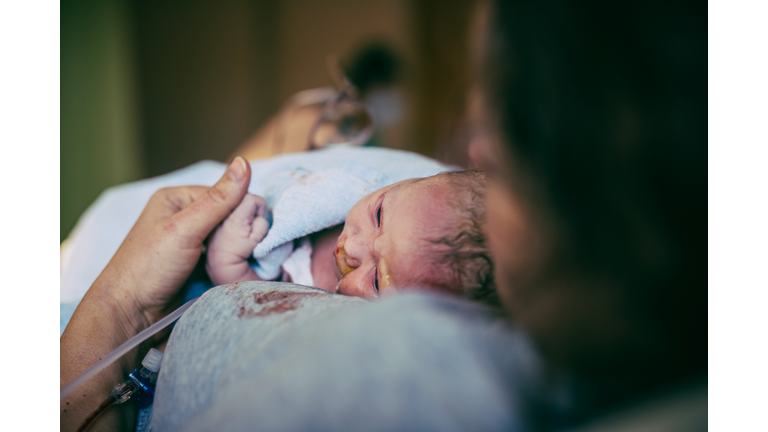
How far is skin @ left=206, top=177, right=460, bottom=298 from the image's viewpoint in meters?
0.53

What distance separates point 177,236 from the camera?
2.06 ft

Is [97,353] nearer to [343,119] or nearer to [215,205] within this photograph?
[215,205]

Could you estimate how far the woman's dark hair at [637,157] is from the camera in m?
0.37

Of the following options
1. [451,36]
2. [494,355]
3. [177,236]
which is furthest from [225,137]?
[494,355]

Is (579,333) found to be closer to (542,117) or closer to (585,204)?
(585,204)

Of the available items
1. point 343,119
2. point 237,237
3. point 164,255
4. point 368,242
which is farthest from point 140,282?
point 343,119

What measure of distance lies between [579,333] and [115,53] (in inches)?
128

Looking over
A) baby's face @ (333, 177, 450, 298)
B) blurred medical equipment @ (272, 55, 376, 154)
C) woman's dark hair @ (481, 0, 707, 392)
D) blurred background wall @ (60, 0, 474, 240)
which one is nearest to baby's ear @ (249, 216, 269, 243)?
baby's face @ (333, 177, 450, 298)

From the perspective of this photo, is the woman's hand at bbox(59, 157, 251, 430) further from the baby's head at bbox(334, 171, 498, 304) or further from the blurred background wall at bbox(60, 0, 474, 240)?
the blurred background wall at bbox(60, 0, 474, 240)

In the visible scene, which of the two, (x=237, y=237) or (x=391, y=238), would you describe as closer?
(x=391, y=238)

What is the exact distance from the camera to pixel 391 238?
549mm

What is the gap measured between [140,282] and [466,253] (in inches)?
21.0

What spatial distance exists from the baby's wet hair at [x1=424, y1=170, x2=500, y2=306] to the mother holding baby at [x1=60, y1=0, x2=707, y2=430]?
26mm

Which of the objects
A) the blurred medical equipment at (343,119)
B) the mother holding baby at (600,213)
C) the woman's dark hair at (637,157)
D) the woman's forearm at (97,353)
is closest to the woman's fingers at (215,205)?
the woman's forearm at (97,353)
